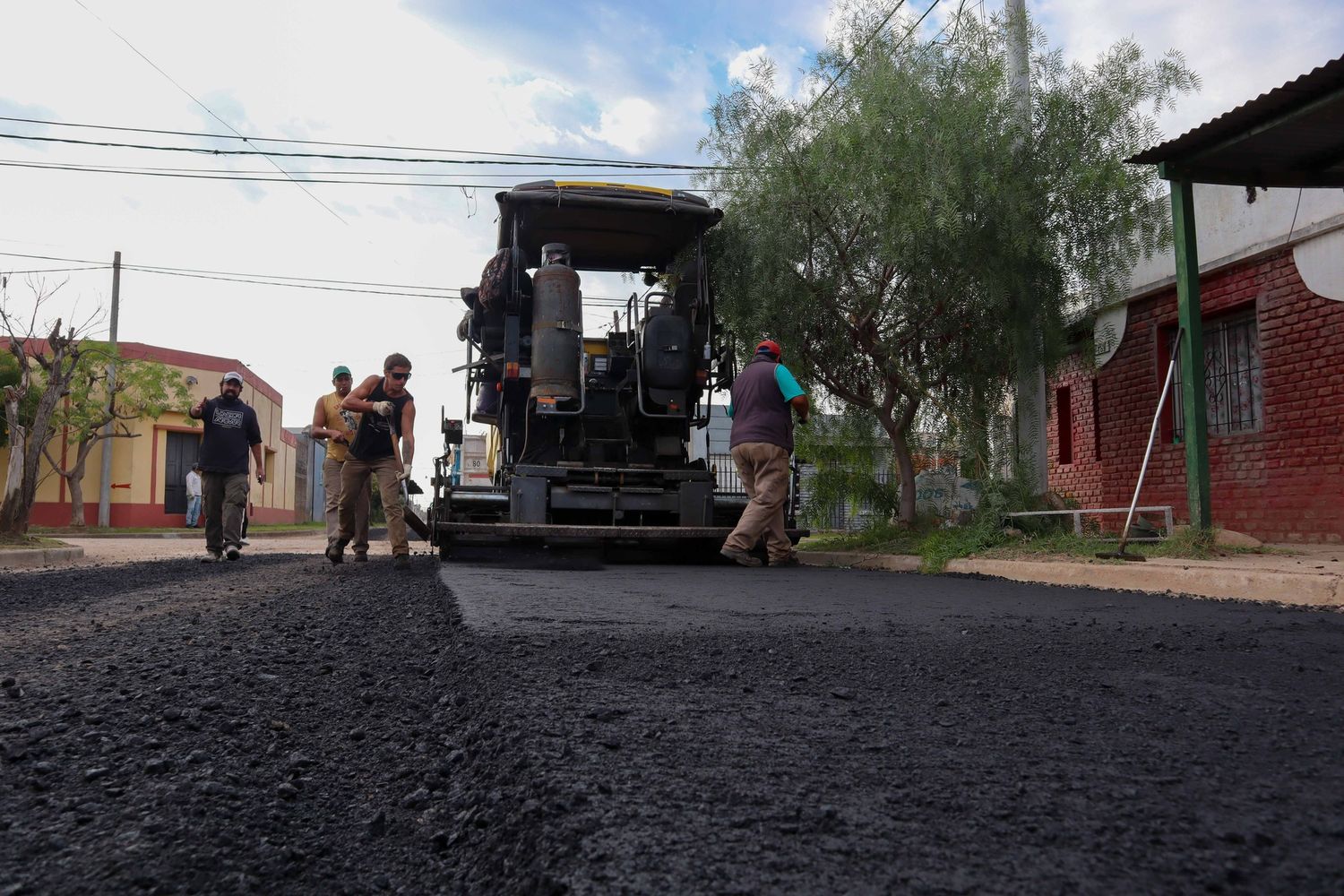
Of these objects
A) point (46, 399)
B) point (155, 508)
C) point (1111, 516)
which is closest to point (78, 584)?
point (46, 399)

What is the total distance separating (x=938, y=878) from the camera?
1.44 meters

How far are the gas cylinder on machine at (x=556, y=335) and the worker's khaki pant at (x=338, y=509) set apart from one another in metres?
1.83

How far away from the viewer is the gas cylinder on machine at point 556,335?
29.9 feet

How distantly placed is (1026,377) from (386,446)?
609 centimetres

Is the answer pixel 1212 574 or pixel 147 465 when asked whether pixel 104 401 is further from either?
pixel 1212 574

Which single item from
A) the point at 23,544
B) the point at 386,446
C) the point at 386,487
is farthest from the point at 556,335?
the point at 23,544

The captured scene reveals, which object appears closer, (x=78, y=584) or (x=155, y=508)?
(x=78, y=584)

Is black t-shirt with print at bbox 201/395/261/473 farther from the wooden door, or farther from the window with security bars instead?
the wooden door

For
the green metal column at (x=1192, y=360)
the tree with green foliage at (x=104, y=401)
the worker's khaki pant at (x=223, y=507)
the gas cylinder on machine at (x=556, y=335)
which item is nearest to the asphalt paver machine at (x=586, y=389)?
the gas cylinder on machine at (x=556, y=335)

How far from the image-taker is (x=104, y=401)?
2762 centimetres

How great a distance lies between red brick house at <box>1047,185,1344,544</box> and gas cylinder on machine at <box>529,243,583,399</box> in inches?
205

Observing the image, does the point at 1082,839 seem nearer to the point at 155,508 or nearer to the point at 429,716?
the point at 429,716

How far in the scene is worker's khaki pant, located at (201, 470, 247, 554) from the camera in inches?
392

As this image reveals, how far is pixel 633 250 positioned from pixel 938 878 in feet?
32.2
